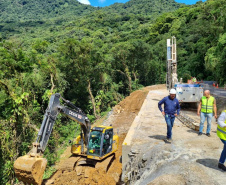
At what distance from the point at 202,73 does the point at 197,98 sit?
859 inches

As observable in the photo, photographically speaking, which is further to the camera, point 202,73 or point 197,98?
point 202,73

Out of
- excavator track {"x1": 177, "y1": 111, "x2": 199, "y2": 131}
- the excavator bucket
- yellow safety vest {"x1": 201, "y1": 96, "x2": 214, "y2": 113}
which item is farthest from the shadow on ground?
the excavator bucket

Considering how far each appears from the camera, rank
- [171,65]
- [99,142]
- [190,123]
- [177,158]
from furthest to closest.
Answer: [171,65], [190,123], [99,142], [177,158]

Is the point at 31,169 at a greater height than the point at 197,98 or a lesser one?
lesser

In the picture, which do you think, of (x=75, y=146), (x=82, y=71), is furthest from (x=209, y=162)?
(x=82, y=71)

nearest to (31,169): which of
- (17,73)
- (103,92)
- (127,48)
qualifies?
(17,73)

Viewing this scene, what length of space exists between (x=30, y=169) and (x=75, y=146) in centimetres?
425

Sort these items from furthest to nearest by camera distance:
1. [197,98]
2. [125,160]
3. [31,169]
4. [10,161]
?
[197,98] → [10,161] → [125,160] → [31,169]

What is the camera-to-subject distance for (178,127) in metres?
9.43

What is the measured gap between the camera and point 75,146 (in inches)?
374

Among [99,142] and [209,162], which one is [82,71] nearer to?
[99,142]

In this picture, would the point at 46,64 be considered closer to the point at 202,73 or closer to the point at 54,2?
the point at 202,73

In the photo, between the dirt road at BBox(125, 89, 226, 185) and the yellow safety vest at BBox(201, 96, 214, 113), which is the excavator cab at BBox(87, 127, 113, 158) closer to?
the dirt road at BBox(125, 89, 226, 185)

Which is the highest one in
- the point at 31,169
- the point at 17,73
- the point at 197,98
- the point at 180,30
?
the point at 180,30
